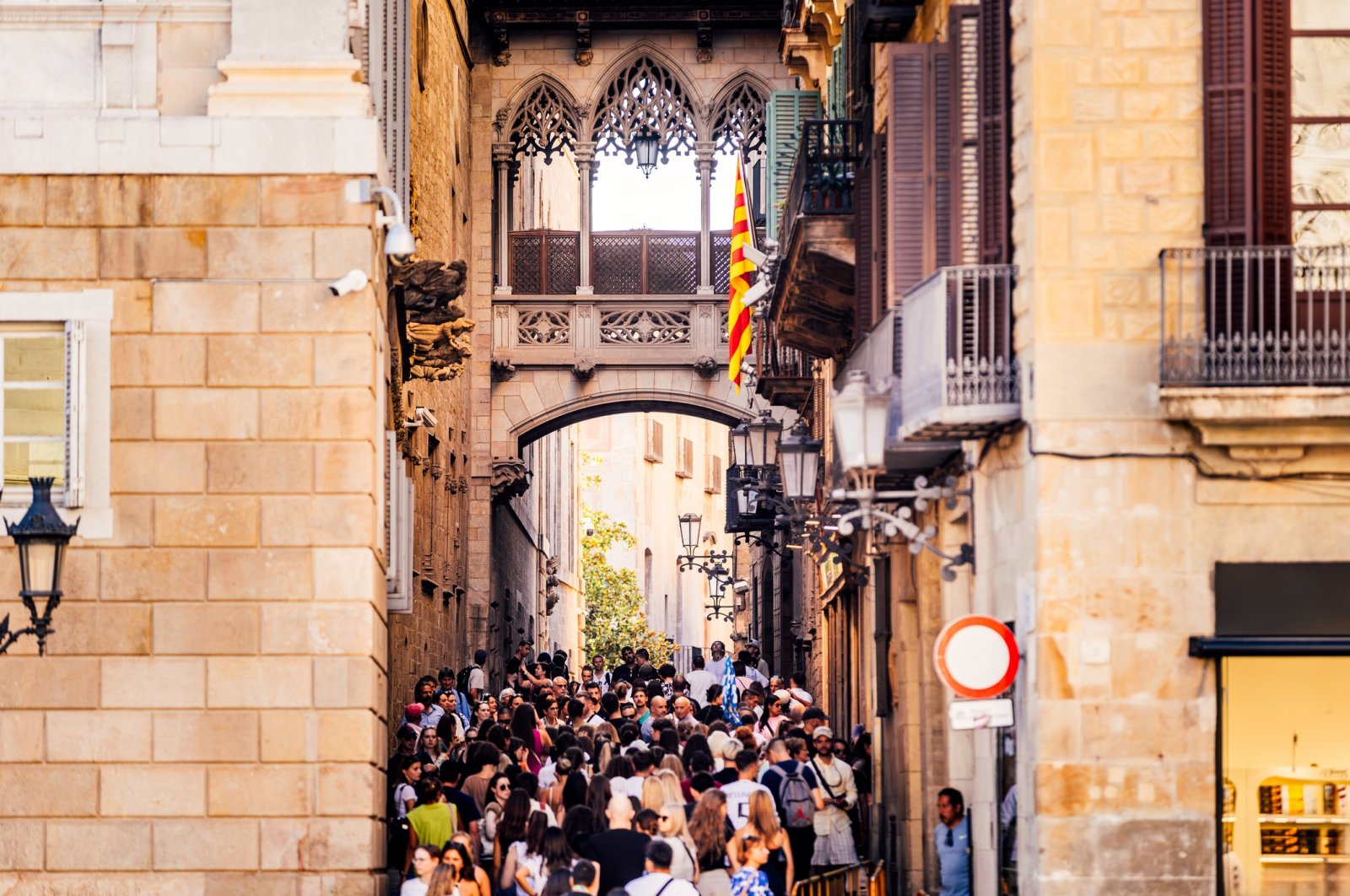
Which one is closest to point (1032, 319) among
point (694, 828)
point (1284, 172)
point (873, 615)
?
point (1284, 172)

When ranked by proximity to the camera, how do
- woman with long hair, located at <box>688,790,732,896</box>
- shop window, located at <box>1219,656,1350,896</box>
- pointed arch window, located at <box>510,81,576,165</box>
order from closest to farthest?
shop window, located at <box>1219,656,1350,896</box> → woman with long hair, located at <box>688,790,732,896</box> → pointed arch window, located at <box>510,81,576,165</box>

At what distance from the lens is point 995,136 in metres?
15.0

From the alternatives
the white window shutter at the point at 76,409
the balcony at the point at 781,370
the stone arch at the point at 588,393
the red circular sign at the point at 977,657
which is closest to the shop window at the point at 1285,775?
the red circular sign at the point at 977,657

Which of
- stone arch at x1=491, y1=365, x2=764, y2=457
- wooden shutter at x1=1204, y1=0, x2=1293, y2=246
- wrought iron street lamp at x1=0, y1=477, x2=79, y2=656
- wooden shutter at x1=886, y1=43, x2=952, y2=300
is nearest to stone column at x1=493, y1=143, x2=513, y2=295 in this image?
stone arch at x1=491, y1=365, x2=764, y2=457

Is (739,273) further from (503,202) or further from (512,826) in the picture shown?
(512,826)

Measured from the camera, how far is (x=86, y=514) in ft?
48.4

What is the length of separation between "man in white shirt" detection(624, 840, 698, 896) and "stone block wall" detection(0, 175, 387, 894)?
130 inches

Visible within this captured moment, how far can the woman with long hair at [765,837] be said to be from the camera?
13.3m

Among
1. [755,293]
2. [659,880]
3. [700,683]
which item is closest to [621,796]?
[659,880]

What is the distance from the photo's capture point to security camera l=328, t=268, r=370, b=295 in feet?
48.7

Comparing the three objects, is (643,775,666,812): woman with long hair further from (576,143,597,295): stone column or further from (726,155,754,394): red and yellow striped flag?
(576,143,597,295): stone column

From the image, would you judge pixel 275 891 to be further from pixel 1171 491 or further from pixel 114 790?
pixel 1171 491

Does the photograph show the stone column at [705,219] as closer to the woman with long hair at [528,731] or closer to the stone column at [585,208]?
the stone column at [585,208]

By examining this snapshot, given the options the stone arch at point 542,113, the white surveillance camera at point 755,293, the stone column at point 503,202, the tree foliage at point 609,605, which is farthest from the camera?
the tree foliage at point 609,605
